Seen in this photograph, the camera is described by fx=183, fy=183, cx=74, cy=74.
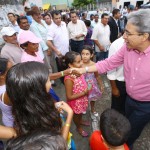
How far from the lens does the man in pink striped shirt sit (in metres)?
1.78

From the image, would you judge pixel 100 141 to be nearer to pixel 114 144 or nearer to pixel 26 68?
pixel 114 144

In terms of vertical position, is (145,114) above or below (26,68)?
below

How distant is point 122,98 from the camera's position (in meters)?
2.79

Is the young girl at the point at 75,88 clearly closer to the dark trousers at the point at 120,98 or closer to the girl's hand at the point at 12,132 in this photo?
the dark trousers at the point at 120,98

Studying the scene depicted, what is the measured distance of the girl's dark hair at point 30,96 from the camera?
125 centimetres

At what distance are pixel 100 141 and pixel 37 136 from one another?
1055 mm

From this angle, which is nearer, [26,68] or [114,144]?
[26,68]

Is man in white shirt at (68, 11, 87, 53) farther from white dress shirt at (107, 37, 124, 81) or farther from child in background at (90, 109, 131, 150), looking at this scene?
child in background at (90, 109, 131, 150)

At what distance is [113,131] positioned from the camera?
5.37 feet

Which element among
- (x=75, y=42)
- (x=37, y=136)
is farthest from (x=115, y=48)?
(x=75, y=42)

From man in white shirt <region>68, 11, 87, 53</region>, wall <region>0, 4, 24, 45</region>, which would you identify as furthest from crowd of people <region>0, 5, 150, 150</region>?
wall <region>0, 4, 24, 45</region>

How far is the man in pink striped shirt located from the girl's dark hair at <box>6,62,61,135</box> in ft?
3.32

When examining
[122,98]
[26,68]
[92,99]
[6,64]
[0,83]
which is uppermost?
[26,68]

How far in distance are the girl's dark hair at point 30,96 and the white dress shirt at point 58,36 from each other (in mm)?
3321
